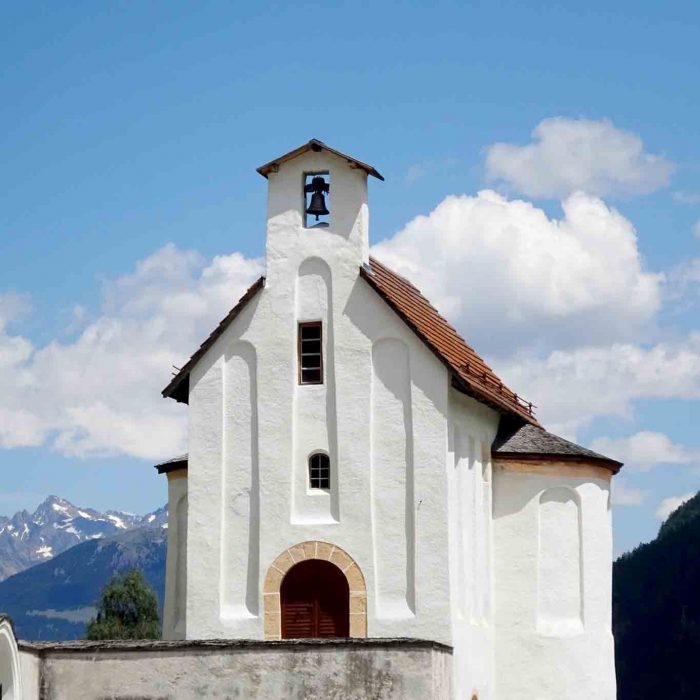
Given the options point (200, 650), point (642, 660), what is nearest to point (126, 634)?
point (642, 660)

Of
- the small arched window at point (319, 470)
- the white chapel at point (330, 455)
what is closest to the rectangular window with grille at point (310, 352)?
the white chapel at point (330, 455)

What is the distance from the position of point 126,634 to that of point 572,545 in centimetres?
6128

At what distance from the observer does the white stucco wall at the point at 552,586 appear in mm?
39375

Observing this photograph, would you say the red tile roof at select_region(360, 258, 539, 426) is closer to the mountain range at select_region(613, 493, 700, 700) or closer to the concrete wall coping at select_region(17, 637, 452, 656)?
the concrete wall coping at select_region(17, 637, 452, 656)

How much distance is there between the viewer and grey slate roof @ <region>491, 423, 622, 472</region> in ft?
133

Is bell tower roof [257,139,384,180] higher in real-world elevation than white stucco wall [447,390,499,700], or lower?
higher

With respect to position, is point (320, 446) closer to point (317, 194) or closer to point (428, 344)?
point (428, 344)

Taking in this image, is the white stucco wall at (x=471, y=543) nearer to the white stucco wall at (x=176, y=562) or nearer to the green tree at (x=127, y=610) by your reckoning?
the white stucco wall at (x=176, y=562)

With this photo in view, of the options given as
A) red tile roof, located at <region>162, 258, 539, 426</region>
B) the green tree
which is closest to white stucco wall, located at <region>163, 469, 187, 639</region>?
red tile roof, located at <region>162, 258, 539, 426</region>

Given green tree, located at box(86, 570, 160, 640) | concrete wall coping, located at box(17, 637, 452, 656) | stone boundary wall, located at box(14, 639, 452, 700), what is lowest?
stone boundary wall, located at box(14, 639, 452, 700)

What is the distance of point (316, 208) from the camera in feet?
122

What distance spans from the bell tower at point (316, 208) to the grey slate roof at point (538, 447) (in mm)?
7170

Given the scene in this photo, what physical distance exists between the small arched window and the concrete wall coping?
549 centimetres

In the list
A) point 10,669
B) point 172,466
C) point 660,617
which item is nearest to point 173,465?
point 172,466
